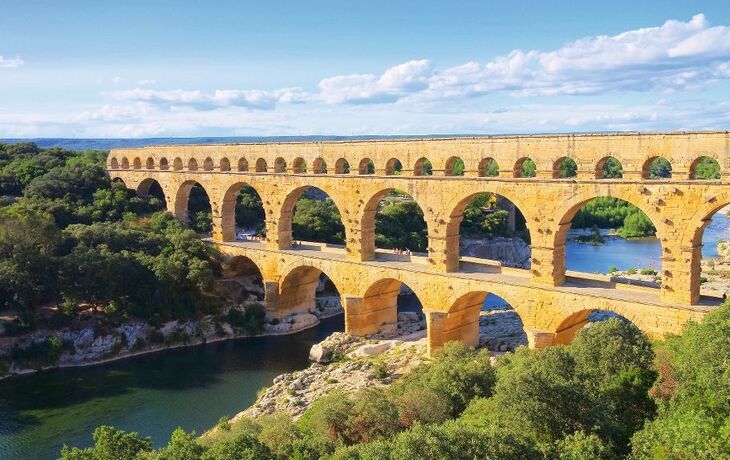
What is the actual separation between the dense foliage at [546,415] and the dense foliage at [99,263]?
41.2ft

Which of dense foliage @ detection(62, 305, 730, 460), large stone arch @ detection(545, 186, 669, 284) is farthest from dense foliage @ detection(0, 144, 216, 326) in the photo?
large stone arch @ detection(545, 186, 669, 284)

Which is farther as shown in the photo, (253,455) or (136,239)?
(136,239)

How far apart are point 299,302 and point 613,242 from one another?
2838cm

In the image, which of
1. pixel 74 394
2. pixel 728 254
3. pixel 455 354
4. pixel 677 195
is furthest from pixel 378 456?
pixel 728 254

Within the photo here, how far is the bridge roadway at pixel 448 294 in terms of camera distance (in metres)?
18.3

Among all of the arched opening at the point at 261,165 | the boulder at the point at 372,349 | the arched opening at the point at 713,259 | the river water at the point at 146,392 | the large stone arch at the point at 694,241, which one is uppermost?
the arched opening at the point at 261,165

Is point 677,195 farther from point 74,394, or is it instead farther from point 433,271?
point 74,394

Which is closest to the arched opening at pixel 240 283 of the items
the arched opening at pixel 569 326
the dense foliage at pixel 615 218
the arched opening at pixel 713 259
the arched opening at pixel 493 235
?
the arched opening at pixel 493 235

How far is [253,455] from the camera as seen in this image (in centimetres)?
1062

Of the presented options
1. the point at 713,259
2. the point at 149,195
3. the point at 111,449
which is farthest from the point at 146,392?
the point at 713,259

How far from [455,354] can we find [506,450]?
343 inches

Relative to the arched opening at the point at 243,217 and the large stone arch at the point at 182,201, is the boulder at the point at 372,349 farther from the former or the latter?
the large stone arch at the point at 182,201

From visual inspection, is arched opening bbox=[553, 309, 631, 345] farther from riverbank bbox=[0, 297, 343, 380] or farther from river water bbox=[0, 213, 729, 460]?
riverbank bbox=[0, 297, 343, 380]

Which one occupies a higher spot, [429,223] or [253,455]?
[429,223]
